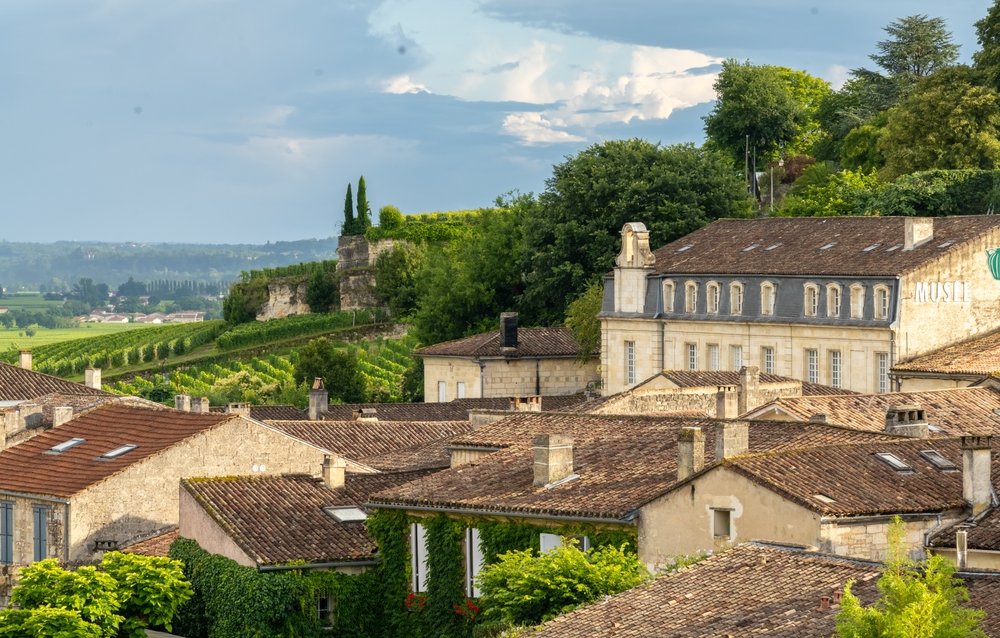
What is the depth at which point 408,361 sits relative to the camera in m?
105

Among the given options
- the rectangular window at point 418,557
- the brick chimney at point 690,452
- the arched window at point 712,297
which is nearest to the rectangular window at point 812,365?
the arched window at point 712,297

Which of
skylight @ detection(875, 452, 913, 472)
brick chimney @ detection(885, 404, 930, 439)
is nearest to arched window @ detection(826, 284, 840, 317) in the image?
brick chimney @ detection(885, 404, 930, 439)

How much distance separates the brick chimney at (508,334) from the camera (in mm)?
77812

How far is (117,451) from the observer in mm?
46906

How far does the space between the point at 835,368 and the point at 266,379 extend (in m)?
41.4

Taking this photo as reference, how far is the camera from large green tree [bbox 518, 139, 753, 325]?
82938mm

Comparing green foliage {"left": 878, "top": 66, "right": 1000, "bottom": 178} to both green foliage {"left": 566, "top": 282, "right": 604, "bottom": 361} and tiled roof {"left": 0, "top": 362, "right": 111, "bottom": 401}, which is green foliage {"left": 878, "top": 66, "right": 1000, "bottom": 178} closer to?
green foliage {"left": 566, "top": 282, "right": 604, "bottom": 361}

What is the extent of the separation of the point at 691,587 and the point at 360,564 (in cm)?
1218

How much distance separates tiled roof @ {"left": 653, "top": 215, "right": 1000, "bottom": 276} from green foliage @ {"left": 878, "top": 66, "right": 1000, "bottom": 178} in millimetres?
12933

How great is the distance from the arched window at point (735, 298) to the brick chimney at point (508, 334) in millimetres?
9141

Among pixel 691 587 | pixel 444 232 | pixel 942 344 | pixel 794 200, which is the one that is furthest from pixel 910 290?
pixel 444 232

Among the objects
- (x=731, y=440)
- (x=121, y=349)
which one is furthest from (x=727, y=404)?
(x=121, y=349)

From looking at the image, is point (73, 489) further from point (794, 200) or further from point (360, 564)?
point (794, 200)

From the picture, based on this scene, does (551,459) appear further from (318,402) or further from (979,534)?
(318,402)
